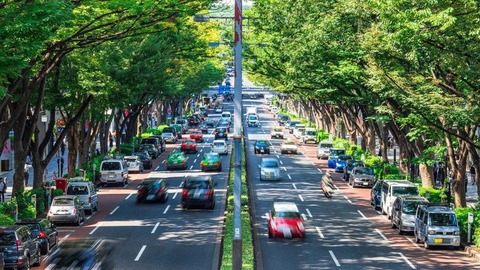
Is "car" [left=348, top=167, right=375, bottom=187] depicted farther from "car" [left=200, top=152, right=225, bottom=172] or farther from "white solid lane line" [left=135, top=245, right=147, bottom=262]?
"white solid lane line" [left=135, top=245, right=147, bottom=262]

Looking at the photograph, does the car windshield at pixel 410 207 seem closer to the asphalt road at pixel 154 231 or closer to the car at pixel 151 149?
the asphalt road at pixel 154 231

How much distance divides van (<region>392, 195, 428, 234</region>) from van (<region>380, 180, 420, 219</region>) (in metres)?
2.81

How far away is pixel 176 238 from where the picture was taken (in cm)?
3925

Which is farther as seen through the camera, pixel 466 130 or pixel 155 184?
pixel 155 184

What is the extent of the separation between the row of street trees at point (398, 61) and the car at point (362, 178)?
2.82 meters

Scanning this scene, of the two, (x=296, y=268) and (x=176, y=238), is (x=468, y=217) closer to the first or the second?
(x=296, y=268)

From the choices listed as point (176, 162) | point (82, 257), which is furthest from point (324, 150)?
point (82, 257)

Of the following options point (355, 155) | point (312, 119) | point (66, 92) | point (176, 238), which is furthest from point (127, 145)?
point (312, 119)

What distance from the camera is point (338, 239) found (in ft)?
130

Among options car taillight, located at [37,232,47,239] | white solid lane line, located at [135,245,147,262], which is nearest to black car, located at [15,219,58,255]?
car taillight, located at [37,232,47,239]

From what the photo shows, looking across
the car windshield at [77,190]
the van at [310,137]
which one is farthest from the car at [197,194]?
the van at [310,137]

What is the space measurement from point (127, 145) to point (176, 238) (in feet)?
147

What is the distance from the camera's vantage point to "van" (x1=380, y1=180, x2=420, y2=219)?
46406mm

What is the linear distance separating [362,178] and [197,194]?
656 inches
